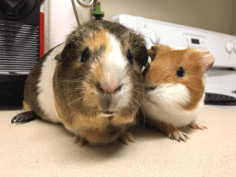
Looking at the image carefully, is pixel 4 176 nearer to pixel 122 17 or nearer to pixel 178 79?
pixel 178 79

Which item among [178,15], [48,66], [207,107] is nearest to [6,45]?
[48,66]

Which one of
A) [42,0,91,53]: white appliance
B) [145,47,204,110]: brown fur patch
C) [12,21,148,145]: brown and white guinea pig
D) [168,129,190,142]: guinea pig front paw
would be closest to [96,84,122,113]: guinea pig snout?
[12,21,148,145]: brown and white guinea pig

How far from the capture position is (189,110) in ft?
2.53

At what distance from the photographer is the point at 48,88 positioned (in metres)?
0.95

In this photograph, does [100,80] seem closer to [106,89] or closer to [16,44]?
[106,89]

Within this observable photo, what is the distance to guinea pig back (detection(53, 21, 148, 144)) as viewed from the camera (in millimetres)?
550

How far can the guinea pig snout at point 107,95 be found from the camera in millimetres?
527

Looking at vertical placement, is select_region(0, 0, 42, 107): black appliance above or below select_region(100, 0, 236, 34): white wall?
below

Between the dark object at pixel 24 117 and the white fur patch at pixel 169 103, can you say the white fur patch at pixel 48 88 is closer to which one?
the dark object at pixel 24 117

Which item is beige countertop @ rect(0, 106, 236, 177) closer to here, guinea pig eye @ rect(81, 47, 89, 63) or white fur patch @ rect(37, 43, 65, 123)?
white fur patch @ rect(37, 43, 65, 123)

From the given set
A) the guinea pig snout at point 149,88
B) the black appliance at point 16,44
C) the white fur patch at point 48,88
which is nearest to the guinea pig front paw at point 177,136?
the guinea pig snout at point 149,88

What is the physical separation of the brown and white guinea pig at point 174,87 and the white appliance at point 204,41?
1.82 ft

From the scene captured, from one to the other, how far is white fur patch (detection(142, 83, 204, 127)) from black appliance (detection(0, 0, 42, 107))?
80 cm

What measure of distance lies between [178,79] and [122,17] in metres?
0.80
